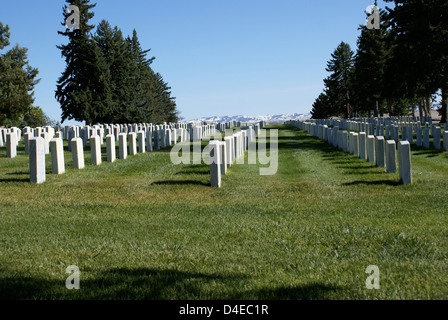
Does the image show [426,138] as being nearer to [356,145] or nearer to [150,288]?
[356,145]

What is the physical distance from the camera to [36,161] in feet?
40.2

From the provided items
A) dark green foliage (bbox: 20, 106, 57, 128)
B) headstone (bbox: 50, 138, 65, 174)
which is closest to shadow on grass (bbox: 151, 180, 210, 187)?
headstone (bbox: 50, 138, 65, 174)

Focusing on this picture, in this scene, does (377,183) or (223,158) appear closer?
(377,183)

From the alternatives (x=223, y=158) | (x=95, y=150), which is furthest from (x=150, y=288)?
(x=95, y=150)

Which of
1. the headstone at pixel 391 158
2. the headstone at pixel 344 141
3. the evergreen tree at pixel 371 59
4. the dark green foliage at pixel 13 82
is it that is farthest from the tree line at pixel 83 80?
the headstone at pixel 391 158

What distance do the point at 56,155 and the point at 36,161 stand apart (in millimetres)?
1300

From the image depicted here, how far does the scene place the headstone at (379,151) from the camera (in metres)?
14.7

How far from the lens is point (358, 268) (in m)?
5.77

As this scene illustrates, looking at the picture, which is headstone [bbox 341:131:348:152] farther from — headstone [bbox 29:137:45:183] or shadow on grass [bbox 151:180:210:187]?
headstone [bbox 29:137:45:183]

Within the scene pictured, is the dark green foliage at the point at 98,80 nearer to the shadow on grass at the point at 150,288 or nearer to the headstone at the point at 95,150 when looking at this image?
the headstone at the point at 95,150

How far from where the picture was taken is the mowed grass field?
5.26 metres

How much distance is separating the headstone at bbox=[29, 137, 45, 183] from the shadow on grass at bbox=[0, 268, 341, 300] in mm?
7054
